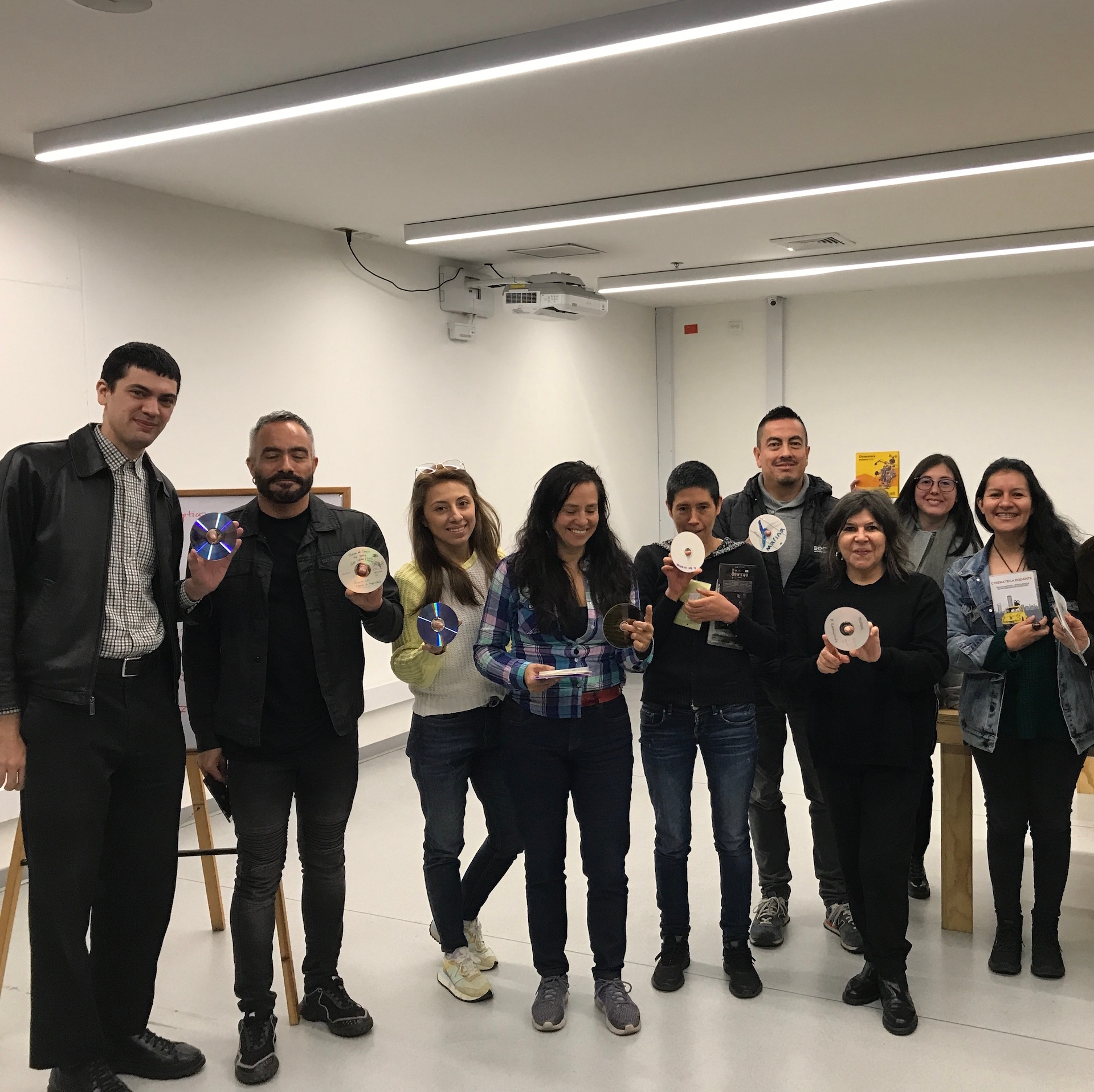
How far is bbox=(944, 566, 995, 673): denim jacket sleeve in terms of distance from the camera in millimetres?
3035

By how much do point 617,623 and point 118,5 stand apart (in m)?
2.10

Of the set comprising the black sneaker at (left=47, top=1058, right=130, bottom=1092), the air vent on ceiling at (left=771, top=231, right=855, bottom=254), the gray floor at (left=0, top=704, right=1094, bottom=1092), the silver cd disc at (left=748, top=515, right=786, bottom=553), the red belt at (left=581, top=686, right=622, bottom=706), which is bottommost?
the gray floor at (left=0, top=704, right=1094, bottom=1092)


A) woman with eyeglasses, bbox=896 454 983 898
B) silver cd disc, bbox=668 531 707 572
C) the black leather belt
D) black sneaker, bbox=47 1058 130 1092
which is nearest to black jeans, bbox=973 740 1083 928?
woman with eyeglasses, bbox=896 454 983 898

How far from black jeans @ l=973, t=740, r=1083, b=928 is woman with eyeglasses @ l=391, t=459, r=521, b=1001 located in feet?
4.67

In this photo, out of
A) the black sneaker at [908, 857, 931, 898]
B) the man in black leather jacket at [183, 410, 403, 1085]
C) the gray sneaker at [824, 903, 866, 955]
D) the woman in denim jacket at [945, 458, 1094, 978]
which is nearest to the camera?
the man in black leather jacket at [183, 410, 403, 1085]

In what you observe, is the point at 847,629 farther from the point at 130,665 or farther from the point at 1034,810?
the point at 130,665

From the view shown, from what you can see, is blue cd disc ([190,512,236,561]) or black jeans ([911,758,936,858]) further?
black jeans ([911,758,936,858])

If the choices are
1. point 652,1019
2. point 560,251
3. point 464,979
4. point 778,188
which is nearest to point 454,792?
point 464,979

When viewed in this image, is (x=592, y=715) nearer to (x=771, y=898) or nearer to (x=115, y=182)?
(x=771, y=898)

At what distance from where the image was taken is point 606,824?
9.13 ft

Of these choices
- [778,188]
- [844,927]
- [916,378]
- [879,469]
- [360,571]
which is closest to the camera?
[360,571]

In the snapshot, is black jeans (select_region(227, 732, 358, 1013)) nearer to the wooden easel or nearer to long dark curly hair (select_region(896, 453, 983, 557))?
the wooden easel

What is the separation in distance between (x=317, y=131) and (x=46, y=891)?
109 inches

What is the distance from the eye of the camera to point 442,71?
3143mm
